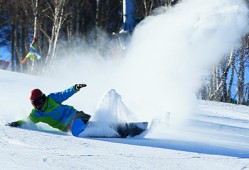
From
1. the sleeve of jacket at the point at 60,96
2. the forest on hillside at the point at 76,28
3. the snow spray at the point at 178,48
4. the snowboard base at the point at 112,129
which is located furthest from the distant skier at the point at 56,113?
the forest on hillside at the point at 76,28

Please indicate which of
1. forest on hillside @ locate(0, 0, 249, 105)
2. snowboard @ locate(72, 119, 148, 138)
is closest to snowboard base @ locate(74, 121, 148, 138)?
snowboard @ locate(72, 119, 148, 138)

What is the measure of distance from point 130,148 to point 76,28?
2220cm

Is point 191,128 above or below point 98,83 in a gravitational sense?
below

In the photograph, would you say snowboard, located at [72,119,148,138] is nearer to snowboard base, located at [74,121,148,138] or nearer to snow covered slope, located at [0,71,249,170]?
snowboard base, located at [74,121,148,138]

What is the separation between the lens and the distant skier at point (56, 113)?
6.63 m

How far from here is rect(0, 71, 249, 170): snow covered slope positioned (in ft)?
15.6

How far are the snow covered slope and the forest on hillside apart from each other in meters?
13.0

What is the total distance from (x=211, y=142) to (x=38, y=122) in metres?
2.46

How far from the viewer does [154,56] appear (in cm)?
1059

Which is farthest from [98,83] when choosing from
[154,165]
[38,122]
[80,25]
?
[80,25]

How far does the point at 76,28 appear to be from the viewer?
27.4 metres

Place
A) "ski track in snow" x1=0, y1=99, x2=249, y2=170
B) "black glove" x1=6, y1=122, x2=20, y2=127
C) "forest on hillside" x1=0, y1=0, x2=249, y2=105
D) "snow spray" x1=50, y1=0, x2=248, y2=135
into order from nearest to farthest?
1. "ski track in snow" x1=0, y1=99, x2=249, y2=170
2. "black glove" x1=6, y1=122, x2=20, y2=127
3. "snow spray" x1=50, y1=0, x2=248, y2=135
4. "forest on hillside" x1=0, y1=0, x2=249, y2=105

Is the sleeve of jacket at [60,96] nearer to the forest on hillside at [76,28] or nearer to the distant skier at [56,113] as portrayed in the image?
the distant skier at [56,113]

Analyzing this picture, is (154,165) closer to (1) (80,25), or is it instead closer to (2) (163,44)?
(2) (163,44)
